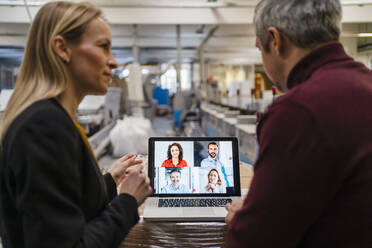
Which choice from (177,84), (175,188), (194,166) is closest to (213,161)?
(194,166)

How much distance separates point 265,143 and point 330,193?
0.55 ft

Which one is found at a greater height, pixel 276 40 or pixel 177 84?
pixel 177 84

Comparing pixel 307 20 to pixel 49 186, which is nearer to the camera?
pixel 49 186

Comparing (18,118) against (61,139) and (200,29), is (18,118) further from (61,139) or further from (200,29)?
(200,29)

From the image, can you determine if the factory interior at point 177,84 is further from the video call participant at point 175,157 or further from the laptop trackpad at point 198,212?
the laptop trackpad at point 198,212

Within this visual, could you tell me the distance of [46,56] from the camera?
2.38 feet

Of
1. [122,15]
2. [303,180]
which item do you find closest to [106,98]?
[122,15]

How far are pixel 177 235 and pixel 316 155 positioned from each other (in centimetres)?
57

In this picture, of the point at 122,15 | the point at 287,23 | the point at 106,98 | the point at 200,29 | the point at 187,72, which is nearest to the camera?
the point at 287,23

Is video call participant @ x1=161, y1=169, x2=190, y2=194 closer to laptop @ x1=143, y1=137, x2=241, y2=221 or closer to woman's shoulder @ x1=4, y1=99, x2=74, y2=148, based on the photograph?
laptop @ x1=143, y1=137, x2=241, y2=221

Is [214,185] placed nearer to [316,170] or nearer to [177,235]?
[177,235]

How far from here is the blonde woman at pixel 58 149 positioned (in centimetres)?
62

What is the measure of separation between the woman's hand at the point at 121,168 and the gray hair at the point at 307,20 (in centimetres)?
68

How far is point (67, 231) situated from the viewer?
2.05 ft
